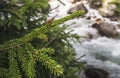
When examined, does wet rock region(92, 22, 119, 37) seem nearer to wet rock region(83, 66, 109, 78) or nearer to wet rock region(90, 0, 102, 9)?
wet rock region(90, 0, 102, 9)

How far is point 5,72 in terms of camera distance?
6.41ft

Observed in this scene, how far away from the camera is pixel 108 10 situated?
56.6 ft

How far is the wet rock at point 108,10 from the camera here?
16953mm

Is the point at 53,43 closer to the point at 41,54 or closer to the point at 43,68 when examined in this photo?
the point at 43,68

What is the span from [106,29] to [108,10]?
10.2 ft

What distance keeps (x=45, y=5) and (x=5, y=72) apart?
1.45 m

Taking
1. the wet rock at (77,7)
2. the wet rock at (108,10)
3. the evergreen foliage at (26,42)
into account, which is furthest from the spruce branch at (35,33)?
the wet rock at (77,7)

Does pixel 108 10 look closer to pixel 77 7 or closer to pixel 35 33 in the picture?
pixel 77 7

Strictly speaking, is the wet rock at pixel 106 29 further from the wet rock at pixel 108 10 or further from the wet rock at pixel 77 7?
the wet rock at pixel 77 7

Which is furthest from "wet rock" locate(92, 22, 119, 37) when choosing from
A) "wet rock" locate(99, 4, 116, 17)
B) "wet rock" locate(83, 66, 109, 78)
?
"wet rock" locate(83, 66, 109, 78)

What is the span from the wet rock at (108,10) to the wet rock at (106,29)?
6.69ft

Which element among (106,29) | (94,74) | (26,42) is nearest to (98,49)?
(106,29)

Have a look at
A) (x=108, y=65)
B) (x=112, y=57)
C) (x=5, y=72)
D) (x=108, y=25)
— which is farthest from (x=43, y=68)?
(x=108, y=25)

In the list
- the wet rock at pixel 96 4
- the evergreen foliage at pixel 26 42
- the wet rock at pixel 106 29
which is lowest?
the wet rock at pixel 96 4
